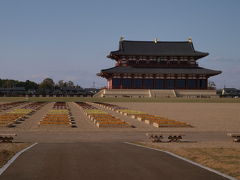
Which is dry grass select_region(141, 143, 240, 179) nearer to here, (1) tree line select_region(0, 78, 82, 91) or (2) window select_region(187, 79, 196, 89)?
(2) window select_region(187, 79, 196, 89)

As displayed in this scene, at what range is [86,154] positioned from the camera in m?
14.9

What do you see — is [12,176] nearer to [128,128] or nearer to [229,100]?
[128,128]

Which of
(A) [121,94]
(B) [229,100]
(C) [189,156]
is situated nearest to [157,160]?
(C) [189,156]

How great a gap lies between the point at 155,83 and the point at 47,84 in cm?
8964

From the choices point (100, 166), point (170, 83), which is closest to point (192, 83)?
point (170, 83)

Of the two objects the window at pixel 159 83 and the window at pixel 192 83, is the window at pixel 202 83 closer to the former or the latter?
the window at pixel 192 83

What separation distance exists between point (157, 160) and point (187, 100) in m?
69.8

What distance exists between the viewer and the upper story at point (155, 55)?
4006 inches

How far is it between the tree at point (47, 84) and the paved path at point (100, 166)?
6401 inches

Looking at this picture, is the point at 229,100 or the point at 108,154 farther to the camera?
the point at 229,100

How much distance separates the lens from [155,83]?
98562 millimetres

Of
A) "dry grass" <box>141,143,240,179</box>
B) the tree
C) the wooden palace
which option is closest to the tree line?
the tree

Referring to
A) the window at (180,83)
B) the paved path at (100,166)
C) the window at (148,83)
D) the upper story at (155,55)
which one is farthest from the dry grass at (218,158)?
the upper story at (155,55)

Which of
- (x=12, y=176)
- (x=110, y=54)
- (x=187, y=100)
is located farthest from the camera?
(x=110, y=54)
